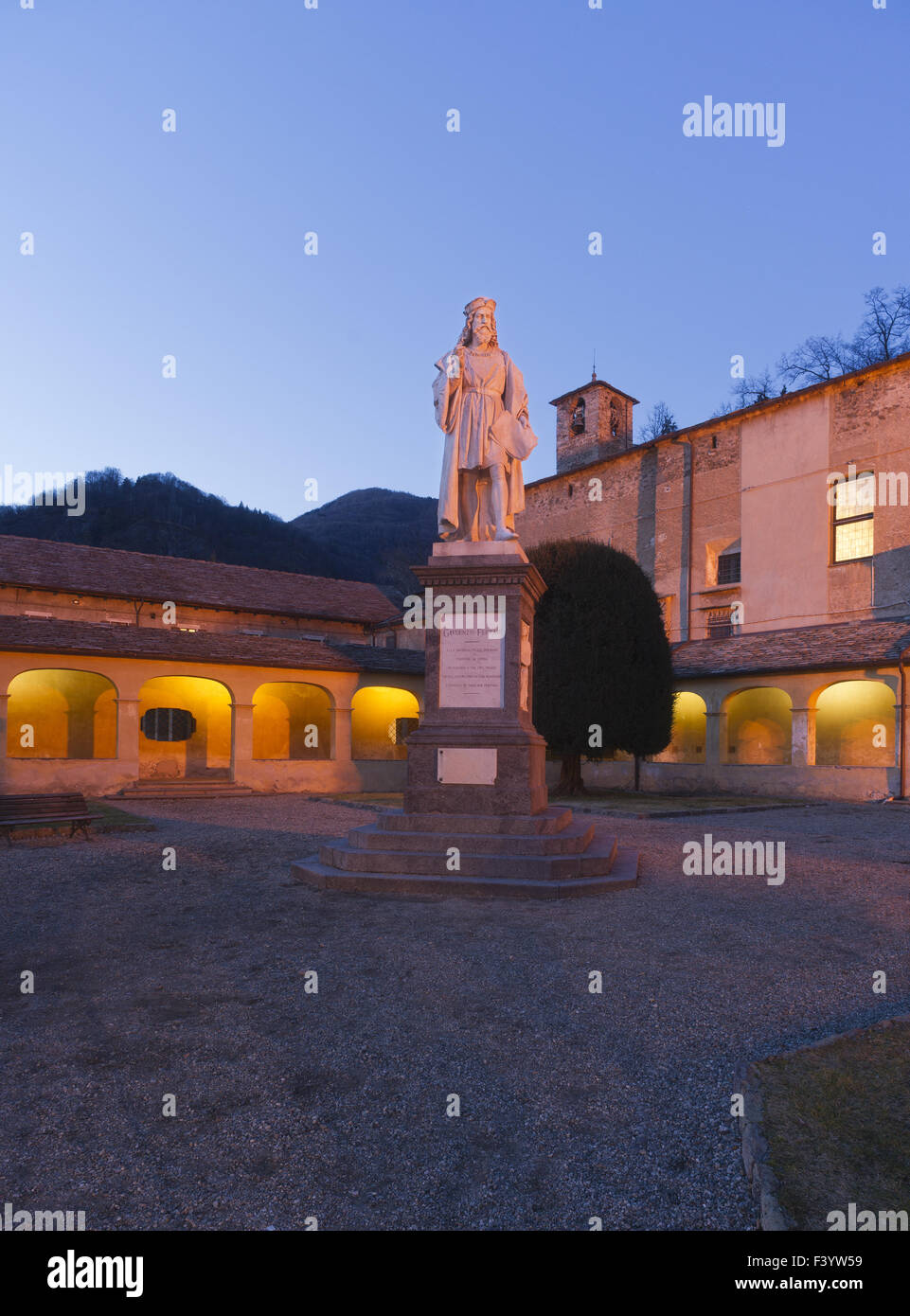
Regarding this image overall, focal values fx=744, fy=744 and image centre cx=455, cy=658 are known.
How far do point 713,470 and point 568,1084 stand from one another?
90.5 ft

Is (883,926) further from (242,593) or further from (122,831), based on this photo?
(242,593)

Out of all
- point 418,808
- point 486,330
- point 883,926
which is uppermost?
point 486,330

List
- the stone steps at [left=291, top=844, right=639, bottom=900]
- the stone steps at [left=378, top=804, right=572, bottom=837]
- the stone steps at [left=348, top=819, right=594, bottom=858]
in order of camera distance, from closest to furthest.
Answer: the stone steps at [left=291, top=844, right=639, bottom=900], the stone steps at [left=348, top=819, right=594, bottom=858], the stone steps at [left=378, top=804, right=572, bottom=837]

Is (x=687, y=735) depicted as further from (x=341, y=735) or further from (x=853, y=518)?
(x=341, y=735)

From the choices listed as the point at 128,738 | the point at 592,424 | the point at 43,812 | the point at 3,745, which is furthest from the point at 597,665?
the point at 592,424

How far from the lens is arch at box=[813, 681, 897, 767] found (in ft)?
68.6

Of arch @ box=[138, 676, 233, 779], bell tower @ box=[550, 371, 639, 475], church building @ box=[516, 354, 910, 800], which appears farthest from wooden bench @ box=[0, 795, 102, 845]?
bell tower @ box=[550, 371, 639, 475]

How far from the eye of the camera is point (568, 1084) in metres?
3.06

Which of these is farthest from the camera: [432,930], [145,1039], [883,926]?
[883,926]

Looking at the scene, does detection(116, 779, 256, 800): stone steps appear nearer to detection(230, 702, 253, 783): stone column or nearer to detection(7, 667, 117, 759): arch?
detection(230, 702, 253, 783): stone column

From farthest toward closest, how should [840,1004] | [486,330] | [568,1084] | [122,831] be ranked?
1. [122,831]
2. [486,330]
3. [840,1004]
4. [568,1084]

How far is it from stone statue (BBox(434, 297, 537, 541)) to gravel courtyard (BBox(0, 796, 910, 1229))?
4417 millimetres

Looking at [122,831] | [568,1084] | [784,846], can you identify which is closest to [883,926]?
[568,1084]

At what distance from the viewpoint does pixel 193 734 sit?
24016mm
